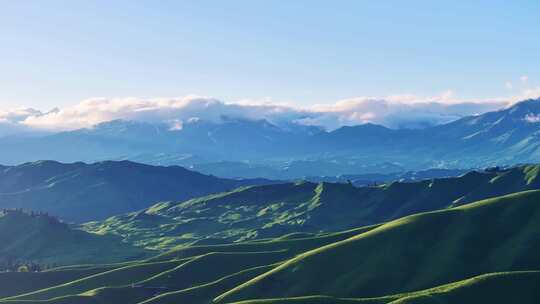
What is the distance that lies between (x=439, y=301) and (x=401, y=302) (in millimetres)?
11601

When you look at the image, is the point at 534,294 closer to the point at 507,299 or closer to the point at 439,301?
the point at 507,299

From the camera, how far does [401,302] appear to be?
603 ft

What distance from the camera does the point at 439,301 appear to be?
187750 mm

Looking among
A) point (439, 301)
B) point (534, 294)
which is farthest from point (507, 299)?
point (439, 301)

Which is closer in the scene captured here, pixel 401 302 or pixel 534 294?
pixel 401 302

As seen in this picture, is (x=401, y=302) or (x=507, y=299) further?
(x=507, y=299)

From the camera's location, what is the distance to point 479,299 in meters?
195

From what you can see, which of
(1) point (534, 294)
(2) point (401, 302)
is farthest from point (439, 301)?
(1) point (534, 294)

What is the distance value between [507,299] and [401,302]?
34.2 meters

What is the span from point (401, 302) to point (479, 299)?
26423mm

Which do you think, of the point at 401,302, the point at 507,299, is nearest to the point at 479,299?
the point at 507,299

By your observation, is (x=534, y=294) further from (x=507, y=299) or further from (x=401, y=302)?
(x=401, y=302)

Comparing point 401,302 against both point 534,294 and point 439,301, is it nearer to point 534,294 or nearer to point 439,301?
point 439,301

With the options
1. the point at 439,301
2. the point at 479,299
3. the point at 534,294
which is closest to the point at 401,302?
the point at 439,301
